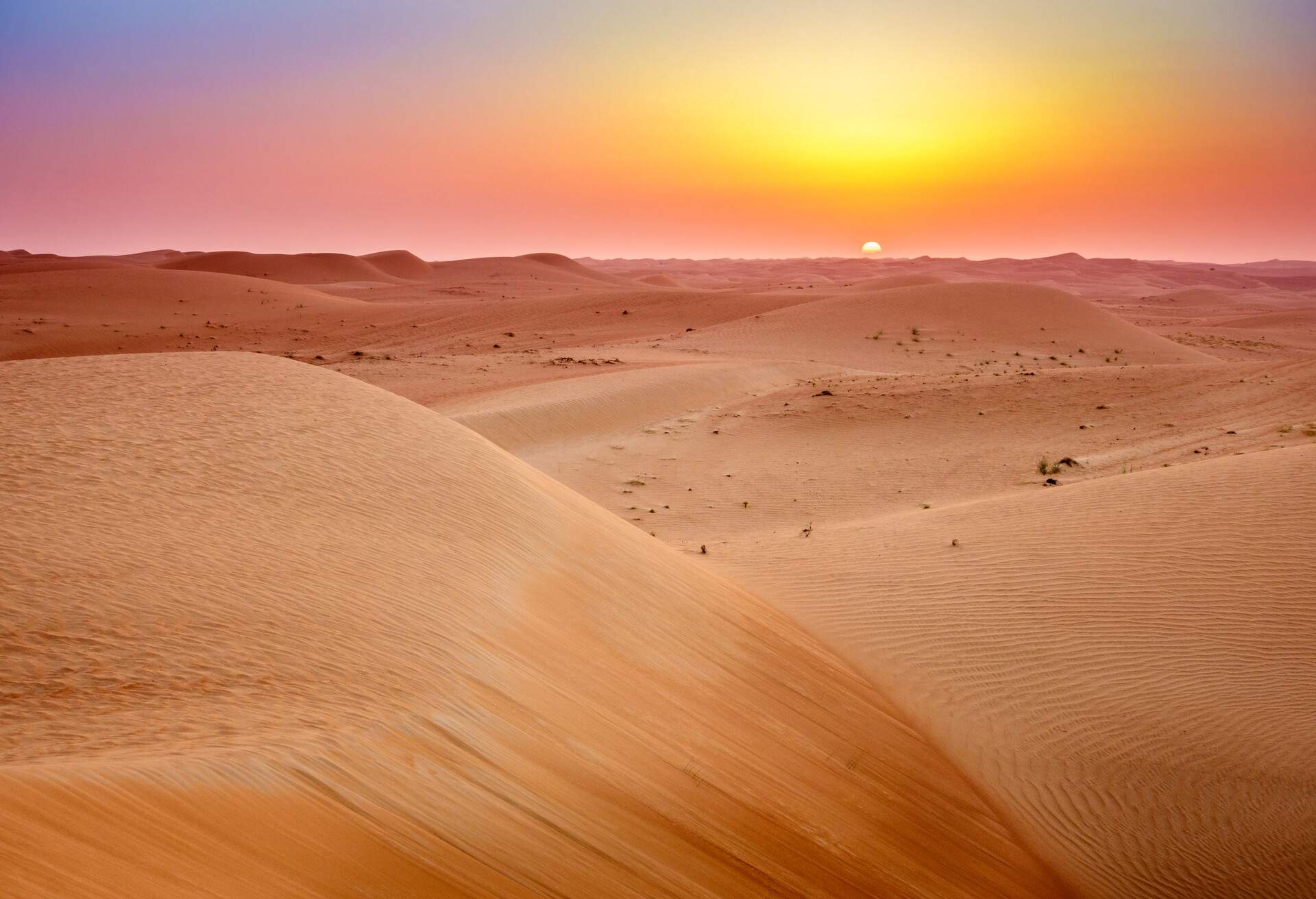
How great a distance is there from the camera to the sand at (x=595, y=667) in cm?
306

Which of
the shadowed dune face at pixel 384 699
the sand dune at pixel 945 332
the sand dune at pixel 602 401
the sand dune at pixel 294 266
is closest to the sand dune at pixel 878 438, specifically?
the sand dune at pixel 602 401

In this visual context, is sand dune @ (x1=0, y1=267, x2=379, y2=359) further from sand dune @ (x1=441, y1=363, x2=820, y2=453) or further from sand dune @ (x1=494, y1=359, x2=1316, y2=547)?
sand dune @ (x1=494, y1=359, x2=1316, y2=547)

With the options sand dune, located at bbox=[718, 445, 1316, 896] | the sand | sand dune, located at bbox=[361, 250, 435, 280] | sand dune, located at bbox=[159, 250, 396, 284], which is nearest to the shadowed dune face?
the sand

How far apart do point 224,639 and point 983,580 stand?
Answer: 19.6ft

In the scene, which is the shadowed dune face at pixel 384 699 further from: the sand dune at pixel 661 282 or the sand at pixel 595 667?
the sand dune at pixel 661 282

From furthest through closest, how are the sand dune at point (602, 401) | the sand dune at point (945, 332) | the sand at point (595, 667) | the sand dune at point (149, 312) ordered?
1. the sand dune at point (149, 312)
2. the sand dune at point (945, 332)
3. the sand dune at point (602, 401)
4. the sand at point (595, 667)

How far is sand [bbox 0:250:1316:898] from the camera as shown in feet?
10.0

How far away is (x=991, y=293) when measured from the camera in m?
32.4

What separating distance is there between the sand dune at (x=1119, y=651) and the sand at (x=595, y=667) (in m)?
0.03

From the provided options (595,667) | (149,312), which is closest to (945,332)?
(595,667)

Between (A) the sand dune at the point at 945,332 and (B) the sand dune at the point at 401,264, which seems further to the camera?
(B) the sand dune at the point at 401,264

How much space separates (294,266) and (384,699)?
9186 centimetres

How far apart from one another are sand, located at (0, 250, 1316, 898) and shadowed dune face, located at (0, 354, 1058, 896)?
2 centimetres

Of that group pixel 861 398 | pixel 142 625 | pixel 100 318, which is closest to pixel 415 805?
pixel 142 625
